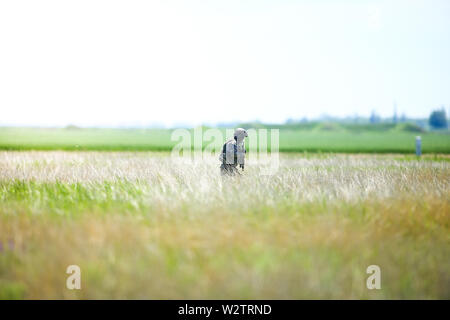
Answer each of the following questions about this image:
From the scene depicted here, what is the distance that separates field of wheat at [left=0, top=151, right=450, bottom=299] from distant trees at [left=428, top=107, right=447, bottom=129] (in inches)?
6291

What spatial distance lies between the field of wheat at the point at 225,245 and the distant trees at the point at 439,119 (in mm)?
159802

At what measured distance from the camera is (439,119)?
143 m

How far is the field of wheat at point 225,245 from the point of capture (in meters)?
3.78

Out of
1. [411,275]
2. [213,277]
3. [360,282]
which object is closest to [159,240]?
[213,277]

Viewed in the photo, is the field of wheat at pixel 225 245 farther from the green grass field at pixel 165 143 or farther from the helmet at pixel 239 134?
the green grass field at pixel 165 143

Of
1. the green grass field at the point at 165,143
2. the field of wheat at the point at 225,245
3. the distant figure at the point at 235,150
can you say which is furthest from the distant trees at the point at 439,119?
the field of wheat at the point at 225,245

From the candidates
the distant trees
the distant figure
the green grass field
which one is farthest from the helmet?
the distant trees

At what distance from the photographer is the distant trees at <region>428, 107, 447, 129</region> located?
142675 mm

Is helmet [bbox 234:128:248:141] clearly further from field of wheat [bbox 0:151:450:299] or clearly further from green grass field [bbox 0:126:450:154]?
green grass field [bbox 0:126:450:154]

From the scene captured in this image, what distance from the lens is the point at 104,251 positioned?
4.28 meters
